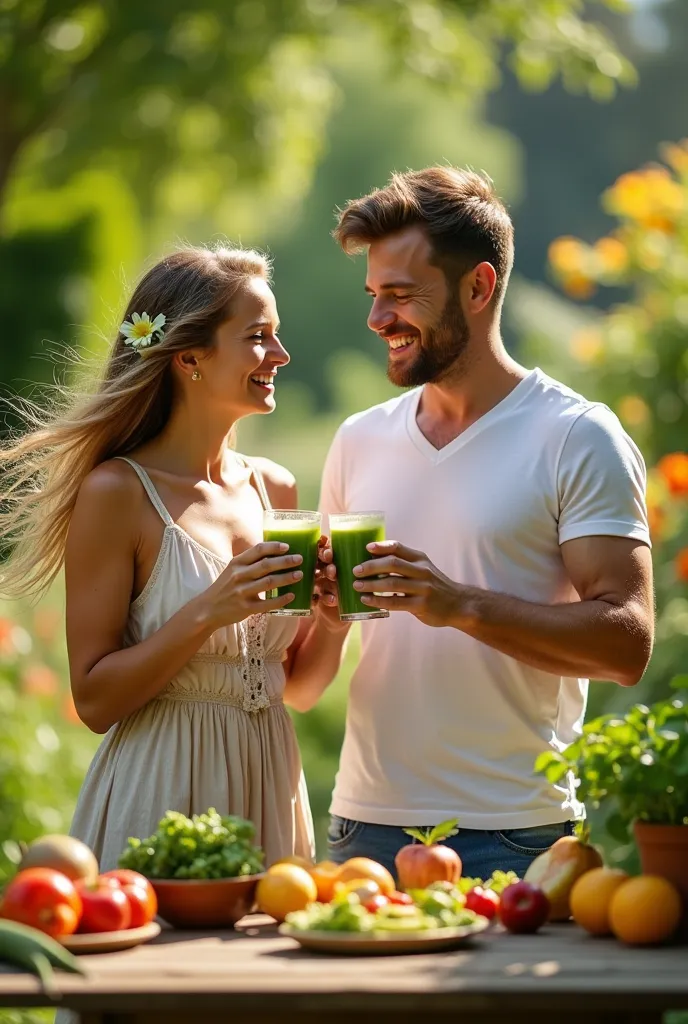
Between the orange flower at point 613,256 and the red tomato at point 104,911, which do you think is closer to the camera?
the red tomato at point 104,911

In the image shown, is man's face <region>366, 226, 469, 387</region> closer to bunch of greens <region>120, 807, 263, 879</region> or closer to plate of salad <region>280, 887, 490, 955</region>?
bunch of greens <region>120, 807, 263, 879</region>

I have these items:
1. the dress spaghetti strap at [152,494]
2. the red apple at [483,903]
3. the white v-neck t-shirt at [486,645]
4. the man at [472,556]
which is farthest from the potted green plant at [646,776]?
the dress spaghetti strap at [152,494]

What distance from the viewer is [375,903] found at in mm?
2600

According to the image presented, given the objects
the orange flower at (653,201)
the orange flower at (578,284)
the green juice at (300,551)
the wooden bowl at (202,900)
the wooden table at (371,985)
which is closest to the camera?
the wooden table at (371,985)

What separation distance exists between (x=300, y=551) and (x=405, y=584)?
27 cm

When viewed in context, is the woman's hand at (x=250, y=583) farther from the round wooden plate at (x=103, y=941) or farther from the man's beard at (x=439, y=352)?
the round wooden plate at (x=103, y=941)

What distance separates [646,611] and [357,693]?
81 cm

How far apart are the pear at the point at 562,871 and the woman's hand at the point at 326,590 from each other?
0.96 m

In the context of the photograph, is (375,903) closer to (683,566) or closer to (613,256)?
(683,566)

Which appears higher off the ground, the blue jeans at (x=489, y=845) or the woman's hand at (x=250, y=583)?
the woman's hand at (x=250, y=583)

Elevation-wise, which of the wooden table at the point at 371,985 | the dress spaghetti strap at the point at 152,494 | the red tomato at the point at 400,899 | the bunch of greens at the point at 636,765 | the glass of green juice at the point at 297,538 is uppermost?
the dress spaghetti strap at the point at 152,494

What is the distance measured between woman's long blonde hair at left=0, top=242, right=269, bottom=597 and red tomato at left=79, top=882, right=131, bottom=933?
141 cm

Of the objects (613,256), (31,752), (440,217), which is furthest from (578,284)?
(440,217)

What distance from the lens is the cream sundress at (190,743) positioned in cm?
357
